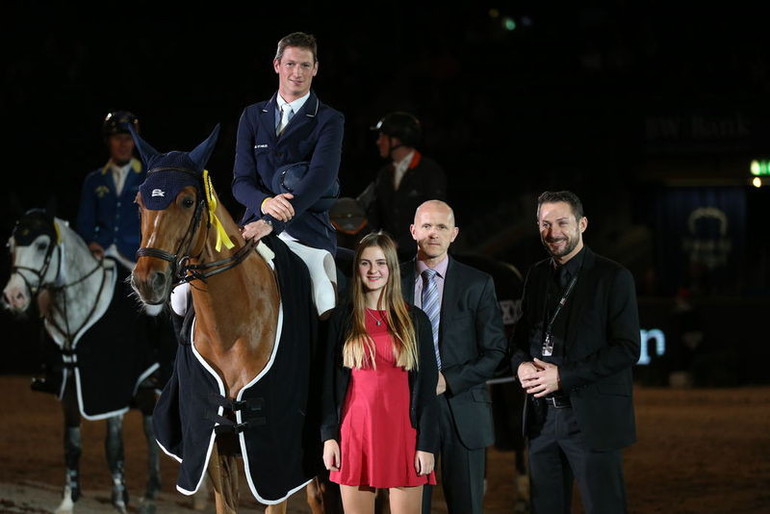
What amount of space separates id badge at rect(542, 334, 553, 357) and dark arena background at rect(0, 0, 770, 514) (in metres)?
10.3

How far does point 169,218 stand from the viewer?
4.36 metres

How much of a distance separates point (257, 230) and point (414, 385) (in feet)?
2.91

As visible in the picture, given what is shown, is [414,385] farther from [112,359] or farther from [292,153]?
[112,359]

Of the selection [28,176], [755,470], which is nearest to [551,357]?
[755,470]

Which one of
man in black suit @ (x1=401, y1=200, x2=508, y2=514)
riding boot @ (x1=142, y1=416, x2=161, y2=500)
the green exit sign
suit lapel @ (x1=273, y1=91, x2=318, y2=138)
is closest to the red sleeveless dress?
man in black suit @ (x1=401, y1=200, x2=508, y2=514)

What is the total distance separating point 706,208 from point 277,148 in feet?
47.2

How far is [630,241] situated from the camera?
17812mm

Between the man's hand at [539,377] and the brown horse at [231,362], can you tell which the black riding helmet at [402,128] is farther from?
the man's hand at [539,377]

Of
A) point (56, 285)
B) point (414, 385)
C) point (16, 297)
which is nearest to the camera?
point (414, 385)

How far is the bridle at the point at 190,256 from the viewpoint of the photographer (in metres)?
4.29

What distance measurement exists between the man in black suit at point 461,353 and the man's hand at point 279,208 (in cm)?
58

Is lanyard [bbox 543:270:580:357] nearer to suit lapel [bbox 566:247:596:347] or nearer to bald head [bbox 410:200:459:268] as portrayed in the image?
suit lapel [bbox 566:247:596:347]

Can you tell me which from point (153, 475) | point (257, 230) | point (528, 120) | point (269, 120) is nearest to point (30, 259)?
point (153, 475)

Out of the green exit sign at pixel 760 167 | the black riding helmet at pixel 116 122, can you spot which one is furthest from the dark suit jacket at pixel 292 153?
the green exit sign at pixel 760 167
